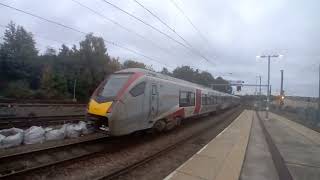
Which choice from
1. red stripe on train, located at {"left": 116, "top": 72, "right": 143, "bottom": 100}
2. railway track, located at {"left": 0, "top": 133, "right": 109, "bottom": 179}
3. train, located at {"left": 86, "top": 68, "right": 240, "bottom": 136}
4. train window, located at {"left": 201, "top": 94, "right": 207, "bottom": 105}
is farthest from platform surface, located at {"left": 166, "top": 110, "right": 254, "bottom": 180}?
train window, located at {"left": 201, "top": 94, "right": 207, "bottom": 105}

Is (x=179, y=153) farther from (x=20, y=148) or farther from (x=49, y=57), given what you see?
(x=49, y=57)

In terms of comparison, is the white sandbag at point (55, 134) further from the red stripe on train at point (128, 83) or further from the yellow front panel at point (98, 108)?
the red stripe on train at point (128, 83)

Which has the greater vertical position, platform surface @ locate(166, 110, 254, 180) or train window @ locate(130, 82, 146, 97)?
train window @ locate(130, 82, 146, 97)

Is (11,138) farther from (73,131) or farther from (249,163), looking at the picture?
(249,163)

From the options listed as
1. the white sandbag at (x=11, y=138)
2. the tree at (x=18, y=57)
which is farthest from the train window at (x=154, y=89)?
the tree at (x=18, y=57)

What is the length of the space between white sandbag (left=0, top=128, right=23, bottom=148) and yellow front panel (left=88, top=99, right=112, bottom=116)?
2675mm

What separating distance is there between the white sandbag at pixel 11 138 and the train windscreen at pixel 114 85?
3348mm

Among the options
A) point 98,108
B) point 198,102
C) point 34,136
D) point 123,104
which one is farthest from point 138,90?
point 198,102

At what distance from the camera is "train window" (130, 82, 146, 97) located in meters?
14.0

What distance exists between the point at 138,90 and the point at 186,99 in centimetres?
797

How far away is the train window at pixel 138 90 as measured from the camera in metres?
14.0

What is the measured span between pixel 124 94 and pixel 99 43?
61.0 meters

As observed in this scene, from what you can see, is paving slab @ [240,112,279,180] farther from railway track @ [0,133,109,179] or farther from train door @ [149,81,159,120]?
railway track @ [0,133,109,179]

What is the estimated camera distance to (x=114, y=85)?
1434 cm
